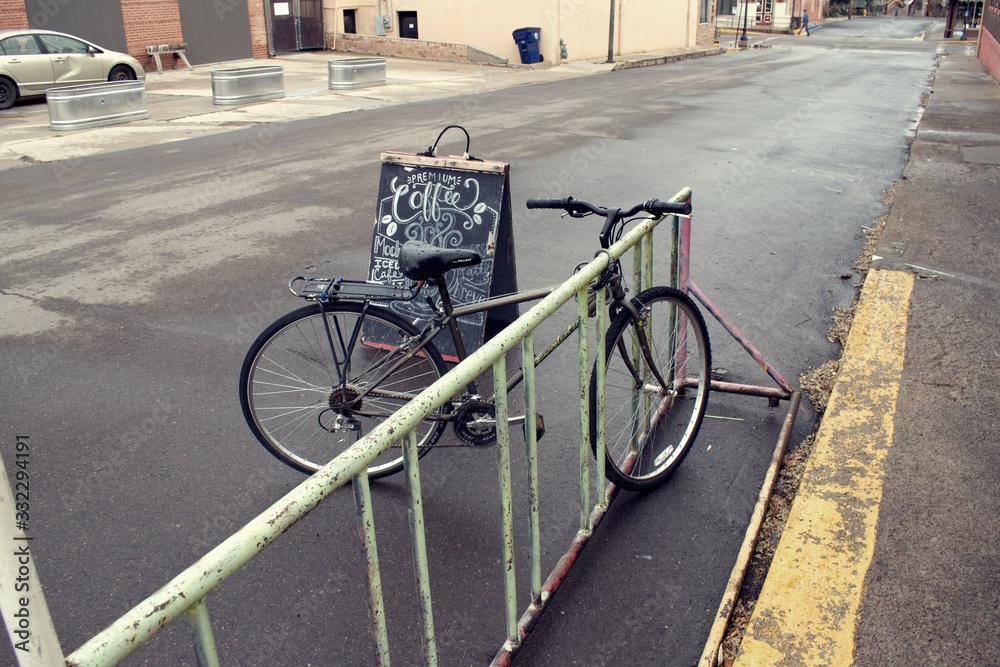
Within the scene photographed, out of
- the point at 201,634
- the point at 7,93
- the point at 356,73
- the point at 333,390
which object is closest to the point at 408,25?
the point at 356,73

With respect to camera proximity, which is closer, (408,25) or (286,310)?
(286,310)

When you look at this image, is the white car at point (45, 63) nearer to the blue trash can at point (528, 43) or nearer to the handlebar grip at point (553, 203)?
the blue trash can at point (528, 43)

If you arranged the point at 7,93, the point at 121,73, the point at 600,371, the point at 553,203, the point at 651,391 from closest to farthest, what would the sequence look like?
the point at 600,371, the point at 553,203, the point at 651,391, the point at 7,93, the point at 121,73

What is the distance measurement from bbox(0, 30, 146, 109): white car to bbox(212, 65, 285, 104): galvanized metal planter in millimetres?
3638

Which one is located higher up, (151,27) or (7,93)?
(151,27)

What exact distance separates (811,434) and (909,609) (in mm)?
1470

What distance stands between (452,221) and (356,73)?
1755 centimetres

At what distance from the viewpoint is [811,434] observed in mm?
4445

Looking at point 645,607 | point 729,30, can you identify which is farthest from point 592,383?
point 729,30

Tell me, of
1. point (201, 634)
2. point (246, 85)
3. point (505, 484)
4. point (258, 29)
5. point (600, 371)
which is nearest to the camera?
point (201, 634)

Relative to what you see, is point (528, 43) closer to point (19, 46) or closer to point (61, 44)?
point (61, 44)

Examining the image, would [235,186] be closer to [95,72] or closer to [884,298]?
[884,298]

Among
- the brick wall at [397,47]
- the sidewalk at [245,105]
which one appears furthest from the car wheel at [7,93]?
the brick wall at [397,47]

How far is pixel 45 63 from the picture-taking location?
19.1 m
